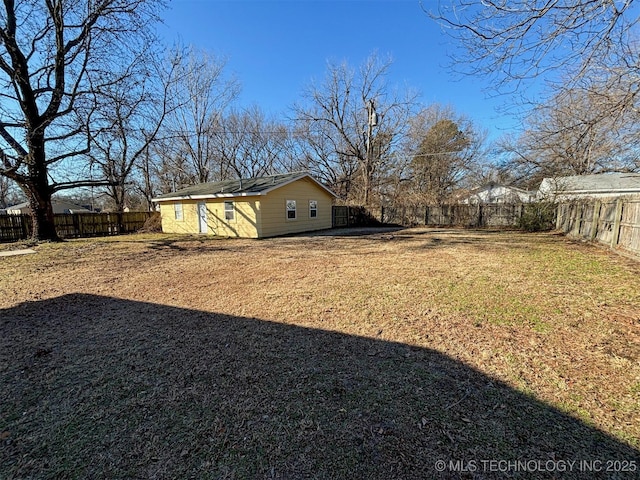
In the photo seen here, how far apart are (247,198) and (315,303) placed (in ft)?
32.4

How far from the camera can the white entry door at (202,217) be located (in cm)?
1482

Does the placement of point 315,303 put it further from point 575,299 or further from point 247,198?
point 247,198

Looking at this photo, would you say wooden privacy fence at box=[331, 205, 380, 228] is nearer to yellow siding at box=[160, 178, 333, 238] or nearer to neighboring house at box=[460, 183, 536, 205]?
yellow siding at box=[160, 178, 333, 238]

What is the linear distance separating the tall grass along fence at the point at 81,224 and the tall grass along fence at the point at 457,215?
57.1 feet

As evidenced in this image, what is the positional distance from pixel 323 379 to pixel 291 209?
1298cm

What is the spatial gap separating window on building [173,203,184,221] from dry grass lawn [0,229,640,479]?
1145 centimetres

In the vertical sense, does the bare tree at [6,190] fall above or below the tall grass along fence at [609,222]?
above

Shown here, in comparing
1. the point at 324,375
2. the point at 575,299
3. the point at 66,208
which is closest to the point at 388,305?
the point at 324,375

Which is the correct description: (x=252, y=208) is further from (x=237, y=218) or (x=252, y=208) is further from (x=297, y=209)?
(x=297, y=209)

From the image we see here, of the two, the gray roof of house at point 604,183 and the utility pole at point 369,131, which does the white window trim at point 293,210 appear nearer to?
the utility pole at point 369,131

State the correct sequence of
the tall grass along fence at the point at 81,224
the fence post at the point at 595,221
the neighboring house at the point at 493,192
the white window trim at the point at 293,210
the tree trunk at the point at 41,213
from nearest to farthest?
the fence post at the point at 595,221, the tree trunk at the point at 41,213, the tall grass along fence at the point at 81,224, the white window trim at the point at 293,210, the neighboring house at the point at 493,192

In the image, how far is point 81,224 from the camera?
16359mm

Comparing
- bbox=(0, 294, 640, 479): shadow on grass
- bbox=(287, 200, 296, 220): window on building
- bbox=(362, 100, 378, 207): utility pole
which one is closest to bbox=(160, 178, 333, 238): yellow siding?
bbox=(287, 200, 296, 220): window on building

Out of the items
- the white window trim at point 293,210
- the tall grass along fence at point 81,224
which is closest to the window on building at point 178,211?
the tall grass along fence at point 81,224
